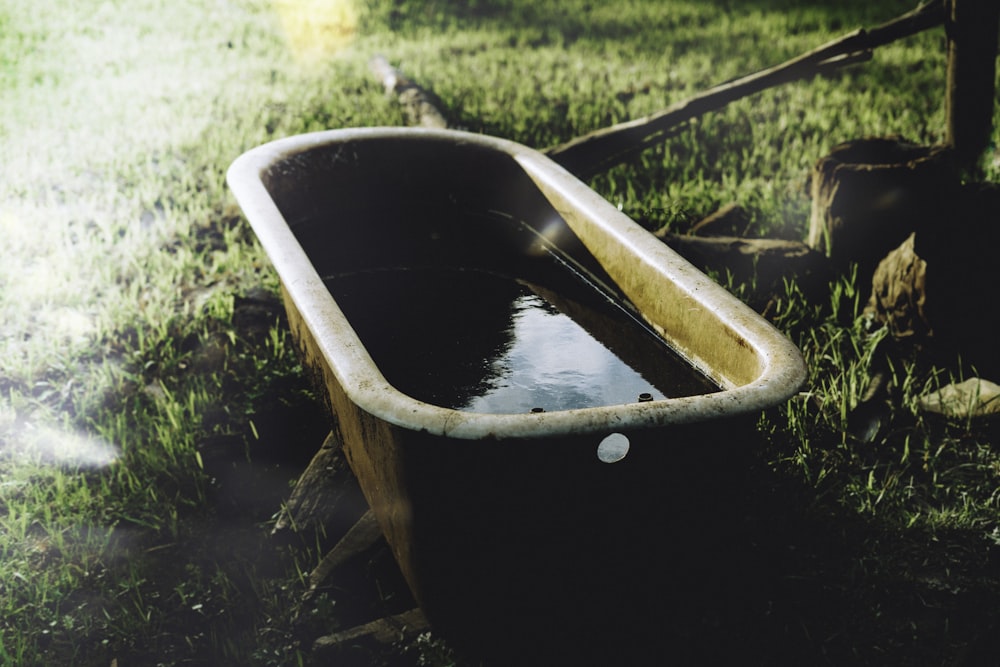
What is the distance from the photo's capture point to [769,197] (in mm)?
3746

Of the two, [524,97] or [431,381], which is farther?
[524,97]

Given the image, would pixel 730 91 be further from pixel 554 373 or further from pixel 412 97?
pixel 412 97

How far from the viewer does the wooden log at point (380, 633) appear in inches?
78.4

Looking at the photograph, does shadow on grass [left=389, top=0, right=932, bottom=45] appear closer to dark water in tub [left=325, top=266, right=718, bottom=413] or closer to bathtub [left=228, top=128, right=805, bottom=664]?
bathtub [left=228, top=128, right=805, bottom=664]

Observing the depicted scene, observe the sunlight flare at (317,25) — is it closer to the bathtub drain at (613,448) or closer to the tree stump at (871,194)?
the tree stump at (871,194)

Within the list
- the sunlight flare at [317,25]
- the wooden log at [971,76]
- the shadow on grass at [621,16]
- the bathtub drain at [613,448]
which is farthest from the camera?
the shadow on grass at [621,16]

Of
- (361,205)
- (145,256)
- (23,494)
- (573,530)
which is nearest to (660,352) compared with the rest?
(573,530)

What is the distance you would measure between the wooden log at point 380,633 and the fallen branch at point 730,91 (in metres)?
2.19

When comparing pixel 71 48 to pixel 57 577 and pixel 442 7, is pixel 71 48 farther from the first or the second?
pixel 57 577

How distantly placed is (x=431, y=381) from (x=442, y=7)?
6.39 meters

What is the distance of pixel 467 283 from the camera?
3.10m

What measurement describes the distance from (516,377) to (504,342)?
23cm

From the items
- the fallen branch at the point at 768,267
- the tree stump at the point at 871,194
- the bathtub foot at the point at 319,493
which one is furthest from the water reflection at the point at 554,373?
the tree stump at the point at 871,194

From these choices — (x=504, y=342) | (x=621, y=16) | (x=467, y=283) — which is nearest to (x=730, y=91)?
(x=467, y=283)
